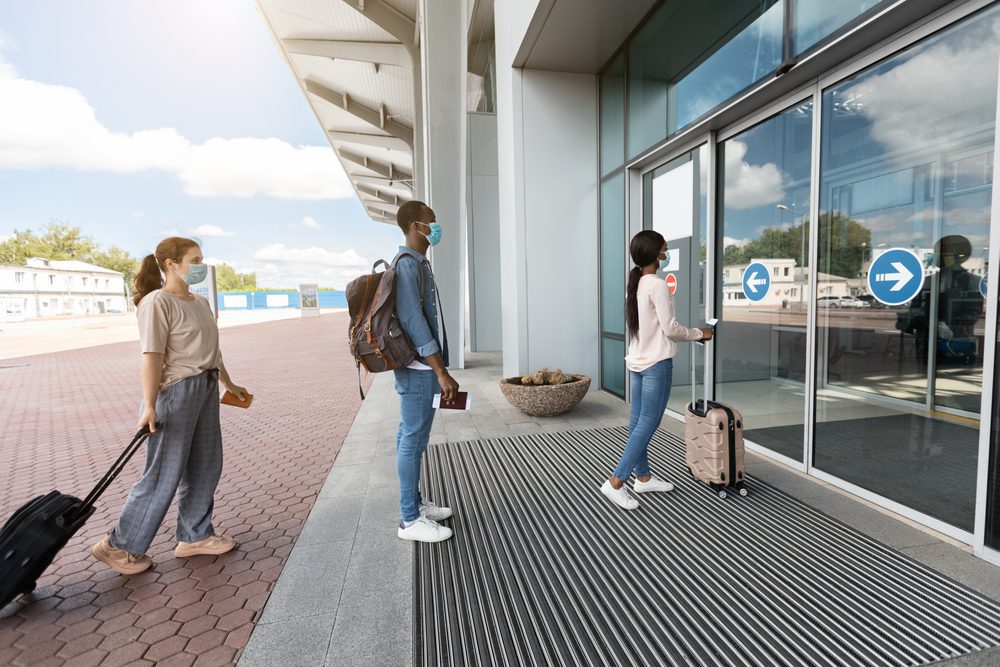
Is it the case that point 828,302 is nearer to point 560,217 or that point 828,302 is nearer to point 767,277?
point 767,277

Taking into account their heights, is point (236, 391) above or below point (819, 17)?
below

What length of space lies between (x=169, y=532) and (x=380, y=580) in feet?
5.65

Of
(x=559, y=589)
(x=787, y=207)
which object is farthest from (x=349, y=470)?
(x=787, y=207)

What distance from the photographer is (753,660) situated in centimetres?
196

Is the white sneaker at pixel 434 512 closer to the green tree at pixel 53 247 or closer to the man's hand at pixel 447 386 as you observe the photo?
the man's hand at pixel 447 386

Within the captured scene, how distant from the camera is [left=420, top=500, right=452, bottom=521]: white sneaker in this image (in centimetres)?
317

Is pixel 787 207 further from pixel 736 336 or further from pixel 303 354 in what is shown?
pixel 303 354

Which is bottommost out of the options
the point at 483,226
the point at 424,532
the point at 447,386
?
the point at 424,532

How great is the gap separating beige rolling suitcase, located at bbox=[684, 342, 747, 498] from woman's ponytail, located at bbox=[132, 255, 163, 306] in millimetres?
3575

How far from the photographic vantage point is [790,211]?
13.2 feet

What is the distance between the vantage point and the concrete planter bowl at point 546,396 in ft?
18.2

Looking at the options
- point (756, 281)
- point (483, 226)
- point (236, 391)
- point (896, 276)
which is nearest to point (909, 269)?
point (896, 276)

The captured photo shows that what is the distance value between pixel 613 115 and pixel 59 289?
62815 mm

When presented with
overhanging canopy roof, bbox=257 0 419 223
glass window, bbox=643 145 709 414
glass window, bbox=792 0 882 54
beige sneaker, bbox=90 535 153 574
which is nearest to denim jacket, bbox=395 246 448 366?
beige sneaker, bbox=90 535 153 574
